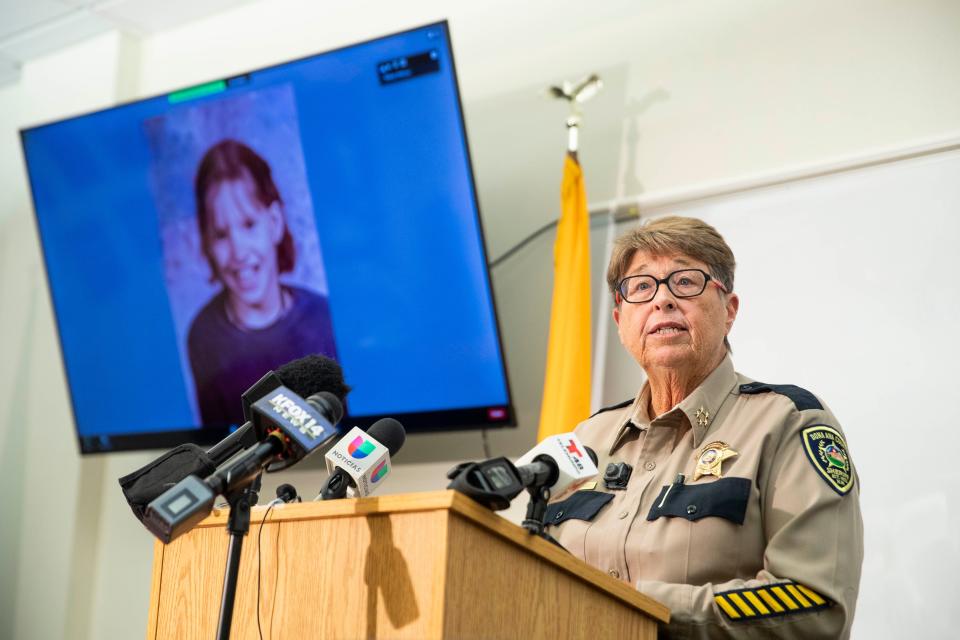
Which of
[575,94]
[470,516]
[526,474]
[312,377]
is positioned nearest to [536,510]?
[526,474]

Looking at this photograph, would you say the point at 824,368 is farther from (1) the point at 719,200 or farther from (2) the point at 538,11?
(2) the point at 538,11

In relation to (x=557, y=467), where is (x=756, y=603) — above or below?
below

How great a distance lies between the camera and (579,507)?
83.2 inches

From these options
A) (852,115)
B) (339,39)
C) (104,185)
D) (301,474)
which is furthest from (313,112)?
(852,115)

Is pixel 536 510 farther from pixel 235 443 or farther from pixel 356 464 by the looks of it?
pixel 235 443

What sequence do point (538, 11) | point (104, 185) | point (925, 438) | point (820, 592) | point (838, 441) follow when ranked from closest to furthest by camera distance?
point (820, 592)
point (838, 441)
point (925, 438)
point (538, 11)
point (104, 185)

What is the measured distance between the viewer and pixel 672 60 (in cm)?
368

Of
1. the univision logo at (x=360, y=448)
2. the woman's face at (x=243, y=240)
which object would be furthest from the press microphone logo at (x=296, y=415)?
the woman's face at (x=243, y=240)

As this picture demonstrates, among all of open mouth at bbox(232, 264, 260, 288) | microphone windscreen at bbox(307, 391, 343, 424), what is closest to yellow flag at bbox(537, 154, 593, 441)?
open mouth at bbox(232, 264, 260, 288)

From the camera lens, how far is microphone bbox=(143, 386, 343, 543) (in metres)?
1.25

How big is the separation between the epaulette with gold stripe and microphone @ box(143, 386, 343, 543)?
0.72m

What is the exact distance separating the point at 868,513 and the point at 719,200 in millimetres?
1115

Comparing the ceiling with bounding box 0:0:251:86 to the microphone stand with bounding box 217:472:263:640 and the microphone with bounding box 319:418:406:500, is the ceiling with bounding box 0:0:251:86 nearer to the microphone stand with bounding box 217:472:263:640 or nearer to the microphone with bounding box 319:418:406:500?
the microphone with bounding box 319:418:406:500

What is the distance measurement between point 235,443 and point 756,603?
0.87m
